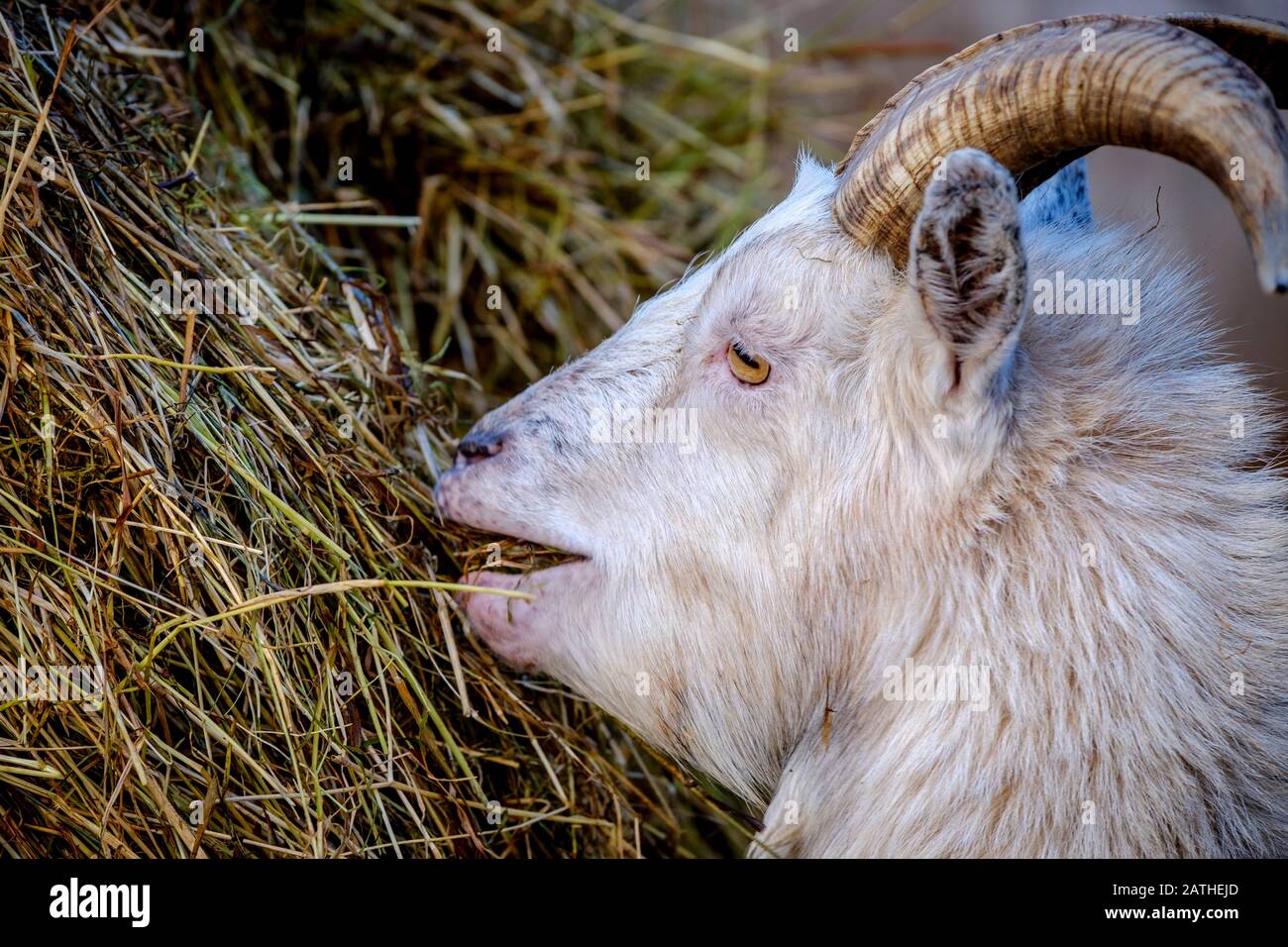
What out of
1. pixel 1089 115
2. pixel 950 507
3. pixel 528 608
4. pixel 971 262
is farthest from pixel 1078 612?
pixel 528 608

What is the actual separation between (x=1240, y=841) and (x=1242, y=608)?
0.39 meters

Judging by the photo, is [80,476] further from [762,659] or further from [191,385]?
[762,659]

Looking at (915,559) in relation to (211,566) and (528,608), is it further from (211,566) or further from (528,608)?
(211,566)

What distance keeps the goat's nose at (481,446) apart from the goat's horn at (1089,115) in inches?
31.3

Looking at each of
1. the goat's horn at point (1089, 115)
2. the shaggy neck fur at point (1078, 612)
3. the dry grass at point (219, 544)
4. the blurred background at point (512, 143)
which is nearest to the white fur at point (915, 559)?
the shaggy neck fur at point (1078, 612)

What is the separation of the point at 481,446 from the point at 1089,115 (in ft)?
4.10

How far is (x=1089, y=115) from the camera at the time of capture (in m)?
1.66

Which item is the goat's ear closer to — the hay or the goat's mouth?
the goat's mouth

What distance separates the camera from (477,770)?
92.5 inches

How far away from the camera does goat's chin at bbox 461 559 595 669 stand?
214cm

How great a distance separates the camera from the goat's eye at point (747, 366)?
201 cm

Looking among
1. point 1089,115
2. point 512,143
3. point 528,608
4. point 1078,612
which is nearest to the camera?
point 1089,115

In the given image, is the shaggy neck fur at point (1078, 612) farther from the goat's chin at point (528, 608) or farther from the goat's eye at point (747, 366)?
the goat's chin at point (528, 608)

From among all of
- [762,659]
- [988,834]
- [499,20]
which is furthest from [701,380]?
[499,20]
